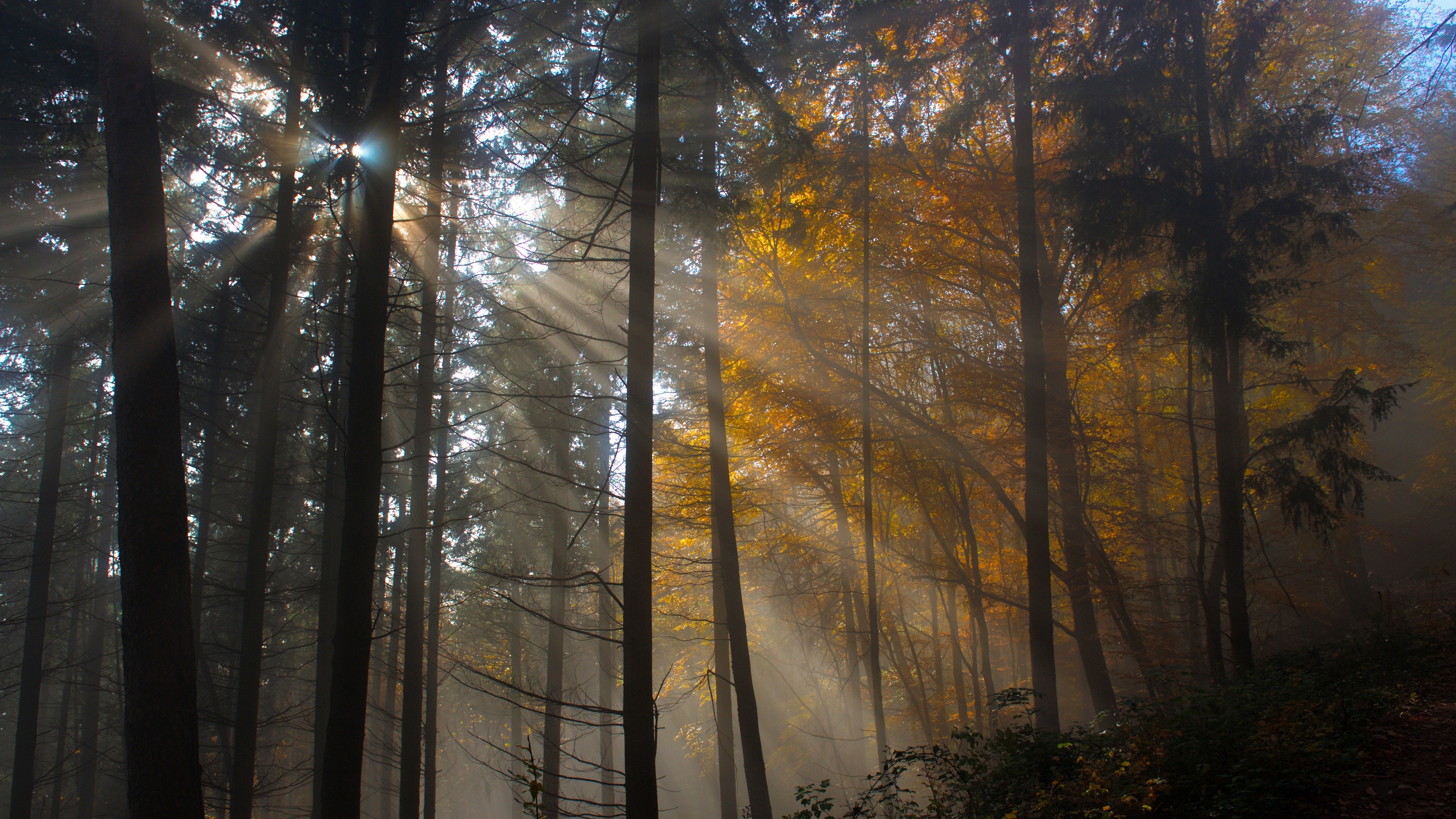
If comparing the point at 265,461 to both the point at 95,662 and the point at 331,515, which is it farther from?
the point at 95,662

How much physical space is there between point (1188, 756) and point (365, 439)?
7.52m

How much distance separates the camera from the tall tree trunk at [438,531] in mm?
12047

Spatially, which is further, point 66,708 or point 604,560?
point 66,708

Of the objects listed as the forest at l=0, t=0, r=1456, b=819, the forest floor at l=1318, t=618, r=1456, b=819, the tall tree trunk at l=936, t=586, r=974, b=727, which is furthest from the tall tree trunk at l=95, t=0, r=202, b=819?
the tall tree trunk at l=936, t=586, r=974, b=727

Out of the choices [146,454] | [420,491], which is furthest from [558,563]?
[146,454]

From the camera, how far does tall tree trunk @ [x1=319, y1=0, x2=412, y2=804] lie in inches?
211

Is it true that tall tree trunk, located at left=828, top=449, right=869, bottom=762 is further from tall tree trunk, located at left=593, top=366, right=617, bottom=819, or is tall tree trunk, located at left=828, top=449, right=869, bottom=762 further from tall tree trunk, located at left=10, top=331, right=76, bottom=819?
tall tree trunk, located at left=10, top=331, right=76, bottom=819

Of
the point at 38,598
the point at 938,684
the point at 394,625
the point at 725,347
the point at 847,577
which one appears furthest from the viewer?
the point at 394,625

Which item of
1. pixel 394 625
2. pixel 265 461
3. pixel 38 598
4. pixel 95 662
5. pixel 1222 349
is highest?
pixel 1222 349

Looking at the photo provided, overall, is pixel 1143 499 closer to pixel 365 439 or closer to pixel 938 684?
pixel 938 684

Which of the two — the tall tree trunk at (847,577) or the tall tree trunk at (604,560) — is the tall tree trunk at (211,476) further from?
the tall tree trunk at (847,577)

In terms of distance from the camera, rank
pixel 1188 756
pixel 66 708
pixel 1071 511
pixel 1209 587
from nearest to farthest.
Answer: pixel 1188 756 < pixel 1071 511 < pixel 1209 587 < pixel 66 708

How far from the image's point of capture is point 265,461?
30.5 feet

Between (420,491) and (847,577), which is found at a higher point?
(420,491)
